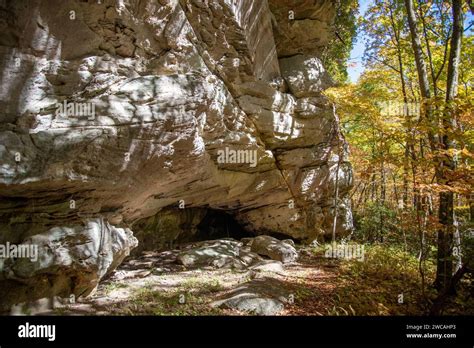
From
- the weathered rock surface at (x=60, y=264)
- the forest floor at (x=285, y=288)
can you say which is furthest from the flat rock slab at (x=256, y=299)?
the weathered rock surface at (x=60, y=264)

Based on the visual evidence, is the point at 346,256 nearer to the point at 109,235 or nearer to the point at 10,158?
the point at 109,235

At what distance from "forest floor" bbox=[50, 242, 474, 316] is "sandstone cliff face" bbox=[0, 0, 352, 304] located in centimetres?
113

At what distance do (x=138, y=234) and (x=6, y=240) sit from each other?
604 centimetres

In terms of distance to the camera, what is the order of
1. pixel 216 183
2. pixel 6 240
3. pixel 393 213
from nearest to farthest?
pixel 6 240, pixel 216 183, pixel 393 213

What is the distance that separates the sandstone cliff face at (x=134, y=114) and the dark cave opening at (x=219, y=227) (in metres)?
2.45

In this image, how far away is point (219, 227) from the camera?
1571cm

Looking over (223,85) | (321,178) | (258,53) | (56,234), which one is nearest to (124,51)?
(223,85)

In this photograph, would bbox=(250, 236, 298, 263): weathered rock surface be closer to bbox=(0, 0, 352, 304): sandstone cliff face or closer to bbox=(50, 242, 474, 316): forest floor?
bbox=(50, 242, 474, 316): forest floor

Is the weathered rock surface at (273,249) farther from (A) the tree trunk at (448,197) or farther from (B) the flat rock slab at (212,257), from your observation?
(A) the tree trunk at (448,197)

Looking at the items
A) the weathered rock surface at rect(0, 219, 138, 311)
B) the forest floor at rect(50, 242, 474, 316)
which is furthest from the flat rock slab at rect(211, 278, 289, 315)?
the weathered rock surface at rect(0, 219, 138, 311)

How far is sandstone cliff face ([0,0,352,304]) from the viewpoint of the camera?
618 cm

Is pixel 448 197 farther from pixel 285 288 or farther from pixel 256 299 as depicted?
pixel 256 299

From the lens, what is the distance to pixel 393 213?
1526 cm

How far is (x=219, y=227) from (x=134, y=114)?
32.8ft
